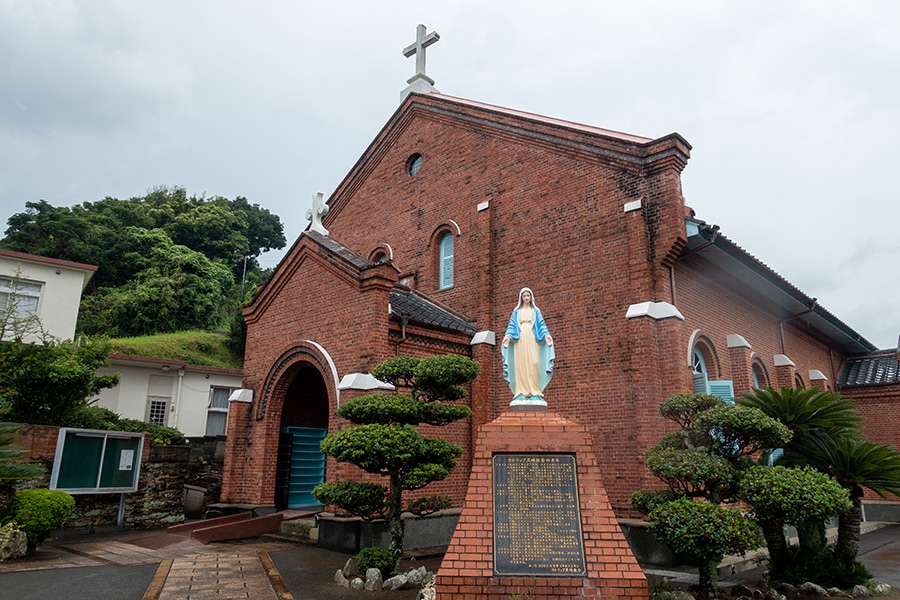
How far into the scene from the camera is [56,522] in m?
9.62

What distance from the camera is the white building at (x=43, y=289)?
782 inches

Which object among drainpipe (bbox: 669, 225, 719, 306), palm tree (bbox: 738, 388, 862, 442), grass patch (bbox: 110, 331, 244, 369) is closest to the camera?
palm tree (bbox: 738, 388, 862, 442)

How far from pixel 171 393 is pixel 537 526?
1807cm

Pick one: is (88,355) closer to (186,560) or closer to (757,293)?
(186,560)

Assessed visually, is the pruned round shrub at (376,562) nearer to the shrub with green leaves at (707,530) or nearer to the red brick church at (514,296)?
the red brick church at (514,296)

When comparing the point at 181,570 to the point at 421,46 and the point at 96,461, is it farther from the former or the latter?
the point at 421,46

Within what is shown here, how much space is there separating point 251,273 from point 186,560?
3393cm

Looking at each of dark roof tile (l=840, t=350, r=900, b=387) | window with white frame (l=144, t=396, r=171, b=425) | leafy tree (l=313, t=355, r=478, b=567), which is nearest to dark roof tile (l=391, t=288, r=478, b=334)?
leafy tree (l=313, t=355, r=478, b=567)

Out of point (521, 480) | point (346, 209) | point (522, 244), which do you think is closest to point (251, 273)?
point (346, 209)

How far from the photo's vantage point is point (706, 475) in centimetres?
736

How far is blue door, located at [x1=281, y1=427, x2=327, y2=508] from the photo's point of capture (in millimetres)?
14211

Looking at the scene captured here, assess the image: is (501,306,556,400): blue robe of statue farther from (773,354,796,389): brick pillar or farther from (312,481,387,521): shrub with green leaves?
(773,354,796,389): brick pillar

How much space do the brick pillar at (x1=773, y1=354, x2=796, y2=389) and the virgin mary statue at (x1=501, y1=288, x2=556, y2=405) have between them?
→ 38.0 ft

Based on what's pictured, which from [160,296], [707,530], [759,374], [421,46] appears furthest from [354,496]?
[160,296]
